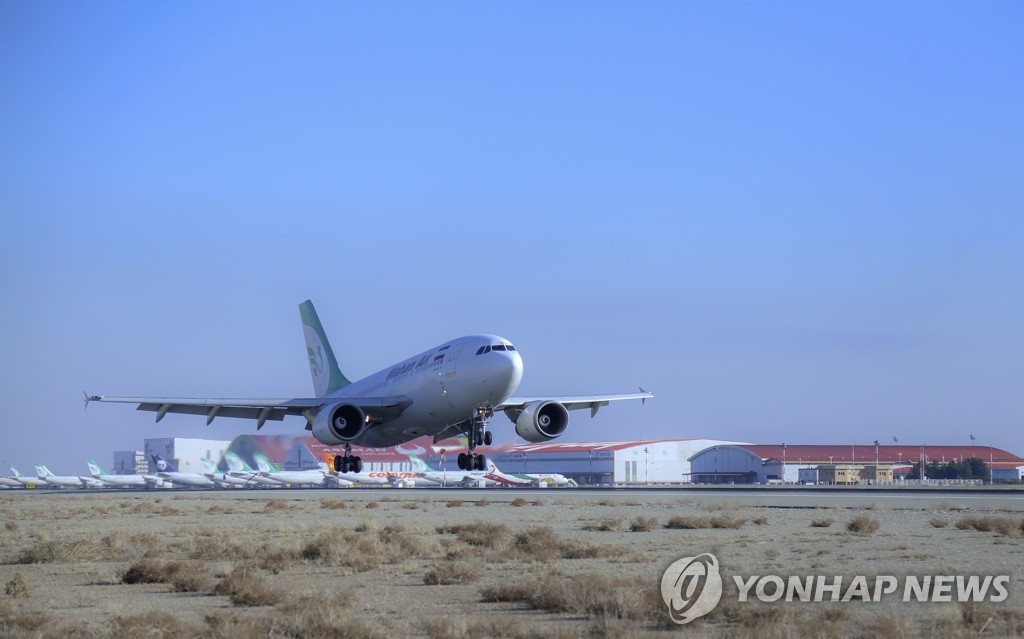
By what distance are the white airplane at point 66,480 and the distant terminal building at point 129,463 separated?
2873cm

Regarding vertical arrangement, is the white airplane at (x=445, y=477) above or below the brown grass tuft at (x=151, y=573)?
above

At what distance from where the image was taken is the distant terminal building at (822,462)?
4530 inches

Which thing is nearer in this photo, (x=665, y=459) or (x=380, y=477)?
(x=380, y=477)

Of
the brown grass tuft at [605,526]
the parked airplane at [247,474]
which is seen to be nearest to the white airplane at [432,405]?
the brown grass tuft at [605,526]

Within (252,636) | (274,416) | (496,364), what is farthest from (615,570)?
(274,416)

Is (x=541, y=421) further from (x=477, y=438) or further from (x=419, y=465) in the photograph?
(x=419, y=465)

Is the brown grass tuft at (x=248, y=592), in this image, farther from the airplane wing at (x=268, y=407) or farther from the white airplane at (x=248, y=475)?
the white airplane at (x=248, y=475)

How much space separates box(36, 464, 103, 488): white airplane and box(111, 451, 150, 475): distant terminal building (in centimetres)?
2873

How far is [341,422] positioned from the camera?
4275 cm

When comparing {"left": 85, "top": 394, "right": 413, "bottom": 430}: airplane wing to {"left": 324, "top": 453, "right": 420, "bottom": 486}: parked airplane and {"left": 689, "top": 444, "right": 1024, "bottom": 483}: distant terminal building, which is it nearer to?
{"left": 324, "top": 453, "right": 420, "bottom": 486}: parked airplane

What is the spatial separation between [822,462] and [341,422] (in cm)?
9308

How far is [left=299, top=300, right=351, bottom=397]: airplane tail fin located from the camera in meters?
57.4

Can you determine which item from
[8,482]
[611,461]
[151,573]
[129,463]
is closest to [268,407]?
[151,573]

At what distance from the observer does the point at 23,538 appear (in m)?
34.4
